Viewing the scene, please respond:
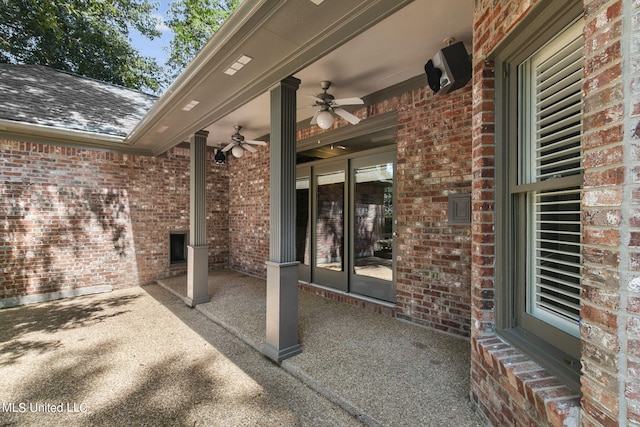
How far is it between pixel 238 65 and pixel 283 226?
159 cm

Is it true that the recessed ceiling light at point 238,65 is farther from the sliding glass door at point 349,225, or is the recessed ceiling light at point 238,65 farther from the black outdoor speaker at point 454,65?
the sliding glass door at point 349,225

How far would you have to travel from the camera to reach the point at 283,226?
9.75 feet

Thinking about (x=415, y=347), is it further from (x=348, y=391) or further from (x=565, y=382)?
(x=565, y=382)

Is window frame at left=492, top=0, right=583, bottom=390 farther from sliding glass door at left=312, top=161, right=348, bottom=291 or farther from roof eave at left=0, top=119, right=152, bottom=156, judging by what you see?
roof eave at left=0, top=119, right=152, bottom=156

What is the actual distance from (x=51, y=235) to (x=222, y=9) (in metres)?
11.2

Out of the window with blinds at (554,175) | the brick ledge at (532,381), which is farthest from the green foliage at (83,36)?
the brick ledge at (532,381)

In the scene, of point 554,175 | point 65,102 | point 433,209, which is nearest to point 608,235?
point 554,175

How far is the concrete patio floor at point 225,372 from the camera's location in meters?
2.13

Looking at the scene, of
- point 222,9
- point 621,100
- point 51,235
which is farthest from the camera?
point 222,9

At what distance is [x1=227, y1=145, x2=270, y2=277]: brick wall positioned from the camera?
6176 mm

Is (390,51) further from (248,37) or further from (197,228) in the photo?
(197,228)

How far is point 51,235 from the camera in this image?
5125 mm

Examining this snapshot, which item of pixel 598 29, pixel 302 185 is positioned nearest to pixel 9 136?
pixel 302 185

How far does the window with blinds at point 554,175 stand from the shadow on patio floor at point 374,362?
0.96 metres
